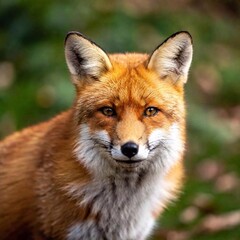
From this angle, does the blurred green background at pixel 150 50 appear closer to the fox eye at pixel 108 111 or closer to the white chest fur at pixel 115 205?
the white chest fur at pixel 115 205

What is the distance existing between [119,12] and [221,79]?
8.43ft

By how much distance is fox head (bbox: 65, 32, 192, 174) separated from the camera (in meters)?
6.93

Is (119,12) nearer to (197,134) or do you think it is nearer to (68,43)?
(197,134)

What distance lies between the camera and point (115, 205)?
24.7 ft

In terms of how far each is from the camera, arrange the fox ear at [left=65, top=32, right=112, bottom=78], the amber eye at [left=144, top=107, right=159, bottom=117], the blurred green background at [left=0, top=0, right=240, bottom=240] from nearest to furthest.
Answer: the amber eye at [left=144, top=107, right=159, bottom=117] < the fox ear at [left=65, top=32, right=112, bottom=78] < the blurred green background at [left=0, top=0, right=240, bottom=240]

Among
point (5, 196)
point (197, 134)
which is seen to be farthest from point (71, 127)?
point (197, 134)

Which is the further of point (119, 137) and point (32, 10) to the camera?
point (32, 10)

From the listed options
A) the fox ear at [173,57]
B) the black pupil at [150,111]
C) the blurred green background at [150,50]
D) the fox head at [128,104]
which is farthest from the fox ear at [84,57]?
the blurred green background at [150,50]

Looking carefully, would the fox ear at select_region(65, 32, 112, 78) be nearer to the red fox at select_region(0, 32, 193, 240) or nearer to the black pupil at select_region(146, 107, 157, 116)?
the red fox at select_region(0, 32, 193, 240)

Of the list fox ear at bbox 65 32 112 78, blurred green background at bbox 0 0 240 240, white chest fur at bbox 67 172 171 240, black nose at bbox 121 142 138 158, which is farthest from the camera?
blurred green background at bbox 0 0 240 240

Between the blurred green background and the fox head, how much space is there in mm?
3370

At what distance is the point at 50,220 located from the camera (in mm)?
7555

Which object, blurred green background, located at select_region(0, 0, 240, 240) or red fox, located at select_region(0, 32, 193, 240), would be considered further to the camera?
blurred green background, located at select_region(0, 0, 240, 240)

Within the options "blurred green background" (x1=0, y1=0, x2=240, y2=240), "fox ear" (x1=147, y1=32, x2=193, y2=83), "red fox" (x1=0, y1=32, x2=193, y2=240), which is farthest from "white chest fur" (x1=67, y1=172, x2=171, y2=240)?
"blurred green background" (x1=0, y1=0, x2=240, y2=240)
